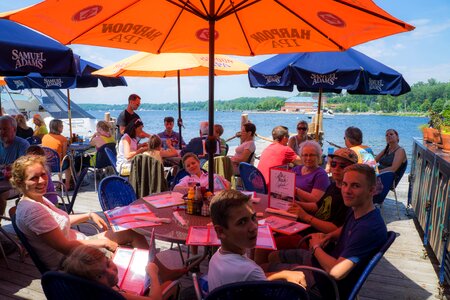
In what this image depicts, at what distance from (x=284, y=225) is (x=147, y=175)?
2442 mm

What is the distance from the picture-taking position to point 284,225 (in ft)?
7.77

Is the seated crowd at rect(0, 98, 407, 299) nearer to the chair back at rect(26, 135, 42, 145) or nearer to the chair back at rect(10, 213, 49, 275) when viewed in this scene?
the chair back at rect(10, 213, 49, 275)

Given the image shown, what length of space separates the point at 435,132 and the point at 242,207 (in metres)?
3.86

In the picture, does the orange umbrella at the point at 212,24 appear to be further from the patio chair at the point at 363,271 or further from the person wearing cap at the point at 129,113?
the person wearing cap at the point at 129,113

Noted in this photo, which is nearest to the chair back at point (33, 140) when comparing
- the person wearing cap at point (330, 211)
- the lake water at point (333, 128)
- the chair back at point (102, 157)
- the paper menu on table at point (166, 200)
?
the chair back at point (102, 157)

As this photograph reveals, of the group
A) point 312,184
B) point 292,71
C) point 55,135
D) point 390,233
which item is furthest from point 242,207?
point 55,135

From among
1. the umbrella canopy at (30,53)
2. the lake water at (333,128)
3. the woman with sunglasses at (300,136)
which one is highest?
the umbrella canopy at (30,53)

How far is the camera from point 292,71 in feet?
15.1

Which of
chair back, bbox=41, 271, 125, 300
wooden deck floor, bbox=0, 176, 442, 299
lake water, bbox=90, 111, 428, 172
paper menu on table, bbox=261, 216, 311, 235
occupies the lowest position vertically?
lake water, bbox=90, 111, 428, 172

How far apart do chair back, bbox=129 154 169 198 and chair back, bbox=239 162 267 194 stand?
1040 millimetres

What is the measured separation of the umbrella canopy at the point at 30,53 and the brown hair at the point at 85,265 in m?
2.20

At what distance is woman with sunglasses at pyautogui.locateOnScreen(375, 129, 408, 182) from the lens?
535 cm

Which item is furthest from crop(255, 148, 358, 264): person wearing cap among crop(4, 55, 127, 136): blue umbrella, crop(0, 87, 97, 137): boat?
crop(0, 87, 97, 137): boat

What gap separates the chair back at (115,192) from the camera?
3129mm
